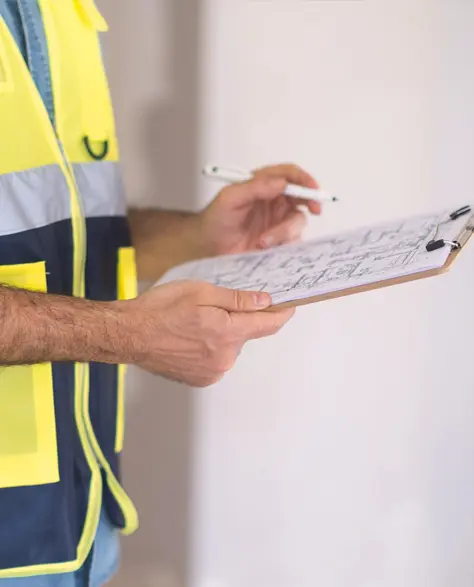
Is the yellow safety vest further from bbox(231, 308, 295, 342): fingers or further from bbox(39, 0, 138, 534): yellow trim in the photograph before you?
bbox(231, 308, 295, 342): fingers

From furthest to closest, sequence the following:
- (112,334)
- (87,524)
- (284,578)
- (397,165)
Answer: (284,578) → (397,165) → (87,524) → (112,334)

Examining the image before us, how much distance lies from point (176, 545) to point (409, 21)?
31.2 inches

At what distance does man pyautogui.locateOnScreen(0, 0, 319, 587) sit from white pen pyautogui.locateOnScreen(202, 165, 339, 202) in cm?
2

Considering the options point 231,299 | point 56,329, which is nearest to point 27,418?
point 56,329

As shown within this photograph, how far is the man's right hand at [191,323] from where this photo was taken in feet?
2.04

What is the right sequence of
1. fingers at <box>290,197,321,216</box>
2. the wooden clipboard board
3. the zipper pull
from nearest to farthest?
the wooden clipboard board
the zipper pull
fingers at <box>290,197,321,216</box>

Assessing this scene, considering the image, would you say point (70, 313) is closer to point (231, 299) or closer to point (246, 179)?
point (231, 299)

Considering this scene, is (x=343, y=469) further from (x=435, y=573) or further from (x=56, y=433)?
(x=56, y=433)

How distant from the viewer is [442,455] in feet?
2.89

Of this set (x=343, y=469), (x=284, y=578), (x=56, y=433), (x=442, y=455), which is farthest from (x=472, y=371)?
(x=56, y=433)

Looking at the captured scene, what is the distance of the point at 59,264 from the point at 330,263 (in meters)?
0.27

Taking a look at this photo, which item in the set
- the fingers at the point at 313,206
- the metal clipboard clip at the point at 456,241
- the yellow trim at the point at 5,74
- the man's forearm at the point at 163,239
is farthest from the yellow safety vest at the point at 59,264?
the metal clipboard clip at the point at 456,241

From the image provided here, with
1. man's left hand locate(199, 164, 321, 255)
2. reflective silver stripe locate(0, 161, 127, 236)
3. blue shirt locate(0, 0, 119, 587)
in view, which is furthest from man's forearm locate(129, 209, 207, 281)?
blue shirt locate(0, 0, 119, 587)

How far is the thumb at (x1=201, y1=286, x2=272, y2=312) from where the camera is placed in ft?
1.99
